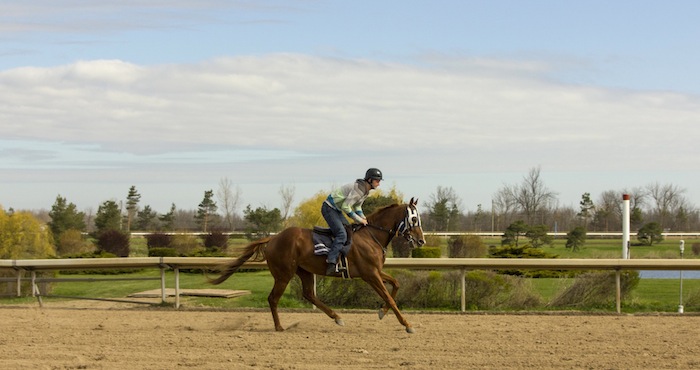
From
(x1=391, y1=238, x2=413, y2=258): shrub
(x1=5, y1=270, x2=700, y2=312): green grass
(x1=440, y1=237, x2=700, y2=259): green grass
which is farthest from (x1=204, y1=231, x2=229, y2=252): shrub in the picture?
(x1=5, y1=270, x2=700, y2=312): green grass

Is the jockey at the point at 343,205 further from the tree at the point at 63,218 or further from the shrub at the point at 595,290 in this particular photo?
the tree at the point at 63,218

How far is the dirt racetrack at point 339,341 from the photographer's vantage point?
7996mm

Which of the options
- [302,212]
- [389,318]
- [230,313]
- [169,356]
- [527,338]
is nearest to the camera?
[169,356]

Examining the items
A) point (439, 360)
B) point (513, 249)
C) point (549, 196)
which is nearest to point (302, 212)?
point (513, 249)

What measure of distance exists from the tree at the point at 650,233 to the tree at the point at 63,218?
95.6 ft

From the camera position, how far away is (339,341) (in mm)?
9523

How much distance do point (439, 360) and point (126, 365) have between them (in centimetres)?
292

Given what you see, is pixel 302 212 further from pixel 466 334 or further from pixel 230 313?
pixel 466 334

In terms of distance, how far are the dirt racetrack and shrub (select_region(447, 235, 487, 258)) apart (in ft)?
51.0

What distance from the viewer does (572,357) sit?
823 cm

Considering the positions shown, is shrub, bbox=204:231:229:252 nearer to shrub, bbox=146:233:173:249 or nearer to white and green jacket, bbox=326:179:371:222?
shrub, bbox=146:233:173:249

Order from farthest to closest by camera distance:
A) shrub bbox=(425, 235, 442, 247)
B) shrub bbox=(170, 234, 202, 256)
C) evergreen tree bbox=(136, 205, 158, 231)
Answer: evergreen tree bbox=(136, 205, 158, 231) → shrub bbox=(170, 234, 202, 256) → shrub bbox=(425, 235, 442, 247)

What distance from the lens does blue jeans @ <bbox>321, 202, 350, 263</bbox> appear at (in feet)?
35.3

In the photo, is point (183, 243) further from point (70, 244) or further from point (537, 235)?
point (537, 235)
